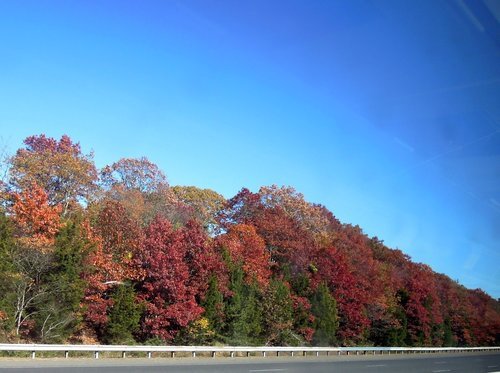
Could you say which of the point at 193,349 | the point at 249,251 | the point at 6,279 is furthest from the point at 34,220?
the point at 249,251

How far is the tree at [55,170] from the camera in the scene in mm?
44844

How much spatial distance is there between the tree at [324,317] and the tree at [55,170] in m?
24.0

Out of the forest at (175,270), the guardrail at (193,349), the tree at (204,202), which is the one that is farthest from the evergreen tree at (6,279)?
→ the tree at (204,202)

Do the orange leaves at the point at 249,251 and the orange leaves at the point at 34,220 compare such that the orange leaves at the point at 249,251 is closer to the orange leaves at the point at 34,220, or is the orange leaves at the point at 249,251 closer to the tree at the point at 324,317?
the tree at the point at 324,317

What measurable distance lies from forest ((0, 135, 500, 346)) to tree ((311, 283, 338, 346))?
0.38 feet

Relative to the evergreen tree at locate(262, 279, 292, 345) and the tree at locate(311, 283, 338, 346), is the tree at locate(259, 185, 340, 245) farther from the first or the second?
the evergreen tree at locate(262, 279, 292, 345)

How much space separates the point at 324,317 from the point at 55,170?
1113 inches

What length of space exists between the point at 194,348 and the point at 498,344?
82807 mm

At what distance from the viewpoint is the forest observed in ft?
98.1

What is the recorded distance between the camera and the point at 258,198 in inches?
2453

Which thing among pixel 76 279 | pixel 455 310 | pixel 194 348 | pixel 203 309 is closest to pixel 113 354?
pixel 194 348

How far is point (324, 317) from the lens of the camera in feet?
158

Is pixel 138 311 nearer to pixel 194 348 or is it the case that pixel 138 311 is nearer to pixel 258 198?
pixel 194 348

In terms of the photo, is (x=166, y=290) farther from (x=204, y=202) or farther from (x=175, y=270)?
(x=204, y=202)
